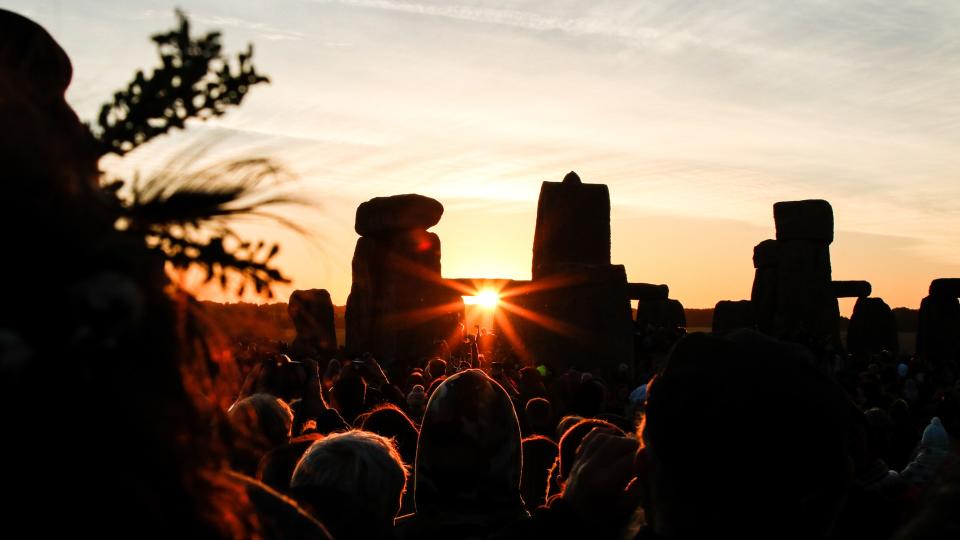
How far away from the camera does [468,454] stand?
2.99 meters

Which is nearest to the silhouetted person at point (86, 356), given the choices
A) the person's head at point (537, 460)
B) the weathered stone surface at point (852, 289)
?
the person's head at point (537, 460)

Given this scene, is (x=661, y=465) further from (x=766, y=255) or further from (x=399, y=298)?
(x=766, y=255)

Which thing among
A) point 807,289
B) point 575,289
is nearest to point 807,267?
point 807,289

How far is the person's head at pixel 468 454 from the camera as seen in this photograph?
2979mm

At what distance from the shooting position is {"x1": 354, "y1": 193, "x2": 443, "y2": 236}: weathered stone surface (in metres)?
20.3

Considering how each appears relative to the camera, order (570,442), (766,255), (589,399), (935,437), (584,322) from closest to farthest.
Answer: (570,442) → (935,437) → (589,399) → (584,322) → (766,255)

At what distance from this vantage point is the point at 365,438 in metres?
2.56

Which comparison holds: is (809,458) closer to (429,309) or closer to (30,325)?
(30,325)

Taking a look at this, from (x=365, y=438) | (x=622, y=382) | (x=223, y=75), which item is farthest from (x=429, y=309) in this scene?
(x=223, y=75)

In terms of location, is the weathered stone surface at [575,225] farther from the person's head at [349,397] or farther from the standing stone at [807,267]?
the person's head at [349,397]

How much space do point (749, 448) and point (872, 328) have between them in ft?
91.1

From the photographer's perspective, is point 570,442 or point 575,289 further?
point 575,289

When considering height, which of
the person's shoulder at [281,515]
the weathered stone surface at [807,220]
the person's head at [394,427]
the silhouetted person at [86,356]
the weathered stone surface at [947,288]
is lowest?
the person's head at [394,427]

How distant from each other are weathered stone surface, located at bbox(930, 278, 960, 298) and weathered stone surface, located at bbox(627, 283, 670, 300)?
822 cm
